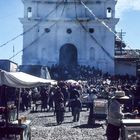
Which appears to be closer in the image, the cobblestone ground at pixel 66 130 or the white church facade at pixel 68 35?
the cobblestone ground at pixel 66 130

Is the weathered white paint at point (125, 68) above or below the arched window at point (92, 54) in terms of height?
below

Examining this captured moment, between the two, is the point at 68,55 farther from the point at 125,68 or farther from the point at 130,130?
the point at 130,130

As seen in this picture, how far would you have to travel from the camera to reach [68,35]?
61031mm

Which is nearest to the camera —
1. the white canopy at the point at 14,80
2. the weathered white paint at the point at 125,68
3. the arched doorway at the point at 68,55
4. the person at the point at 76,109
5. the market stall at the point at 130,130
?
the market stall at the point at 130,130

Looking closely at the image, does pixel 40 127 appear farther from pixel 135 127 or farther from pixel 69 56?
pixel 69 56

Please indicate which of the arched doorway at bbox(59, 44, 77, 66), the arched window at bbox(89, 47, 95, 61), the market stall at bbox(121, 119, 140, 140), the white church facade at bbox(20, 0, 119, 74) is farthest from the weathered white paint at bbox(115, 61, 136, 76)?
the market stall at bbox(121, 119, 140, 140)

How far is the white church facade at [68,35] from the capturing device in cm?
5975

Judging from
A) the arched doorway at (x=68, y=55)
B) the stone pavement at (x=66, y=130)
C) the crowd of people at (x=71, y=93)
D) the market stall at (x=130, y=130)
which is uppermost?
the arched doorway at (x=68, y=55)

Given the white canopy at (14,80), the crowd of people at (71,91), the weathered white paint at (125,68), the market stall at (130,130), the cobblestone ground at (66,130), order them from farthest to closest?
the weathered white paint at (125,68) → the crowd of people at (71,91) → the cobblestone ground at (66,130) → the white canopy at (14,80) → the market stall at (130,130)

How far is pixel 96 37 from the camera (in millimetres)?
60469

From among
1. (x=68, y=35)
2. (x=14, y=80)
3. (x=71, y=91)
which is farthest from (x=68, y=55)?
(x=14, y=80)

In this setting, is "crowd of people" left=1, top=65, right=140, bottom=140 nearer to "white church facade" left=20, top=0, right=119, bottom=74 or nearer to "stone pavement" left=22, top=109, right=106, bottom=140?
"stone pavement" left=22, top=109, right=106, bottom=140

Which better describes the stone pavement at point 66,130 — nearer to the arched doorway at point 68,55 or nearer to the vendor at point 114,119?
the vendor at point 114,119

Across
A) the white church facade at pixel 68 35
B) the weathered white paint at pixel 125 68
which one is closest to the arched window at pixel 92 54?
the white church facade at pixel 68 35
